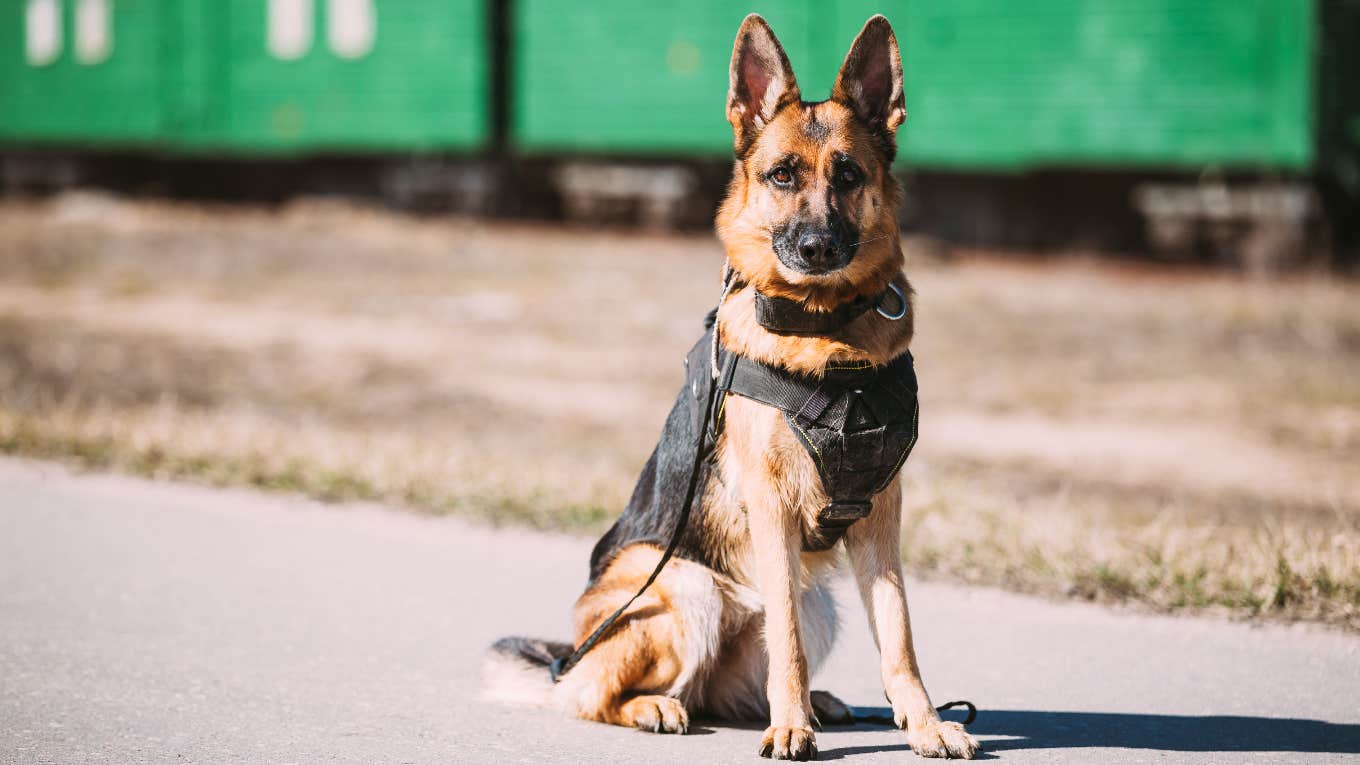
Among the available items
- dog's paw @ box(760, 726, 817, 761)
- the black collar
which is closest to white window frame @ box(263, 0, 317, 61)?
the black collar

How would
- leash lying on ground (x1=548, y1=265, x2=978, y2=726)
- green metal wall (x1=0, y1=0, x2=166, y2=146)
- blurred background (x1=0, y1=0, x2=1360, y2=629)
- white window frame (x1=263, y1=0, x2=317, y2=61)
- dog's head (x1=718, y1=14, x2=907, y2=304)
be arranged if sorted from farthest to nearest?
1. green metal wall (x1=0, y1=0, x2=166, y2=146)
2. white window frame (x1=263, y1=0, x2=317, y2=61)
3. blurred background (x1=0, y1=0, x2=1360, y2=629)
4. leash lying on ground (x1=548, y1=265, x2=978, y2=726)
5. dog's head (x1=718, y1=14, x2=907, y2=304)

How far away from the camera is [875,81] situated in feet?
12.3

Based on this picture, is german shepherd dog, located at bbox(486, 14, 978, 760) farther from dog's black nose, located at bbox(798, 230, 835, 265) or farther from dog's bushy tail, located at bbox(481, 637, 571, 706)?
dog's bushy tail, located at bbox(481, 637, 571, 706)

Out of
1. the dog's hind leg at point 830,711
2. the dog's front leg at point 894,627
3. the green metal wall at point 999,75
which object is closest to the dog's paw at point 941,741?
the dog's front leg at point 894,627

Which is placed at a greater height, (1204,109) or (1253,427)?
(1204,109)

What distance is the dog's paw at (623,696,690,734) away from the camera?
3705 millimetres

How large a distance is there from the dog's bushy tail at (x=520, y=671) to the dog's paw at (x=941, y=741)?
1.01 m

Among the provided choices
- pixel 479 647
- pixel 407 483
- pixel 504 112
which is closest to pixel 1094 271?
pixel 504 112

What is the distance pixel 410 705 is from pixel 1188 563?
2696 millimetres

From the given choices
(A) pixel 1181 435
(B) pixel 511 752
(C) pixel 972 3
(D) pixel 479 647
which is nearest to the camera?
(B) pixel 511 752

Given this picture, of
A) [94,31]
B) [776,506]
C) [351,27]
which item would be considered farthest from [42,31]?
[776,506]

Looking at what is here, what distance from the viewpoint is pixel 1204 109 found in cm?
1352

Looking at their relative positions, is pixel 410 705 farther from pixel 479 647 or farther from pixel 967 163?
pixel 967 163

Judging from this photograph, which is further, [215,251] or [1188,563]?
[215,251]
